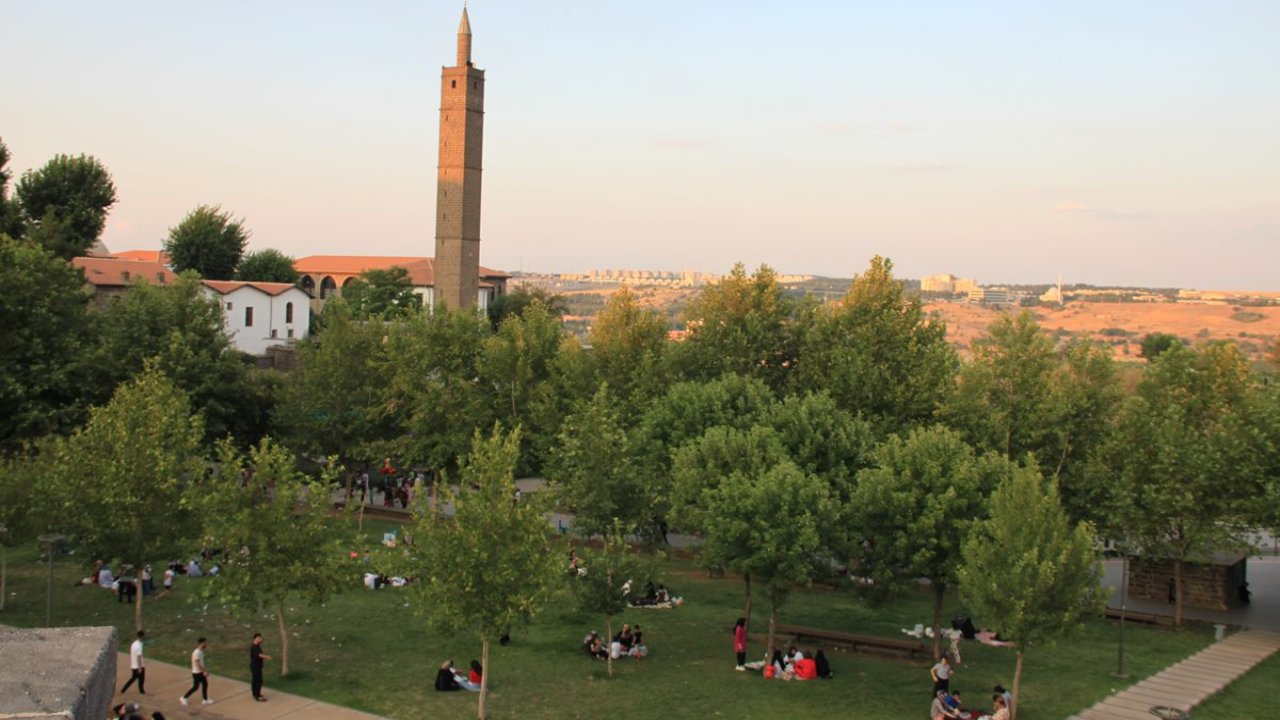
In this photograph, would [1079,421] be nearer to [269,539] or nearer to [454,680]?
[454,680]

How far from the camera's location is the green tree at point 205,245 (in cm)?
8044

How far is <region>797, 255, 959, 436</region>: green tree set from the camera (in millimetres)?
34812

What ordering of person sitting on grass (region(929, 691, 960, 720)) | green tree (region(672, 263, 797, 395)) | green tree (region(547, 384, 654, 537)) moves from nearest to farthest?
1. person sitting on grass (region(929, 691, 960, 720))
2. green tree (region(547, 384, 654, 537))
3. green tree (region(672, 263, 797, 395))

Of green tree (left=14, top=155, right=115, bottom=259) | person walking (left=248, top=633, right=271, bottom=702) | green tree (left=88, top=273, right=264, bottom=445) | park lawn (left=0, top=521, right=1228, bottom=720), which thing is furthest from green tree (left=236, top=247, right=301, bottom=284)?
person walking (left=248, top=633, right=271, bottom=702)

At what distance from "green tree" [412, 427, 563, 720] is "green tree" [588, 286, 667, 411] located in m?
16.9

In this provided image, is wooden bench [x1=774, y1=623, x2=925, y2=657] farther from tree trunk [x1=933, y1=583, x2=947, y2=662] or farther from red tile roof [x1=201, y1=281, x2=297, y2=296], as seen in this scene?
red tile roof [x1=201, y1=281, x2=297, y2=296]

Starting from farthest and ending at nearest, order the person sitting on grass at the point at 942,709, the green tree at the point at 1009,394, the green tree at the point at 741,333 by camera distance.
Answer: the green tree at the point at 741,333 → the green tree at the point at 1009,394 → the person sitting on grass at the point at 942,709

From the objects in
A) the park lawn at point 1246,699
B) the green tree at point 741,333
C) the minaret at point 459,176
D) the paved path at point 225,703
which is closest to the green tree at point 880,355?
the green tree at point 741,333

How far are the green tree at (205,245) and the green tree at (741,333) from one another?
2107 inches

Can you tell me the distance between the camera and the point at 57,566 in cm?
3053

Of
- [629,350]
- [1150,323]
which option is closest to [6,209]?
[629,350]

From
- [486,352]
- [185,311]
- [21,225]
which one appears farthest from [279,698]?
[21,225]

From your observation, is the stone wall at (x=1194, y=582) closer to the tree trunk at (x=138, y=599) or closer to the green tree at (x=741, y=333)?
the green tree at (x=741, y=333)

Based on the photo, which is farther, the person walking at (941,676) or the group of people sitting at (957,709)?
the person walking at (941,676)
